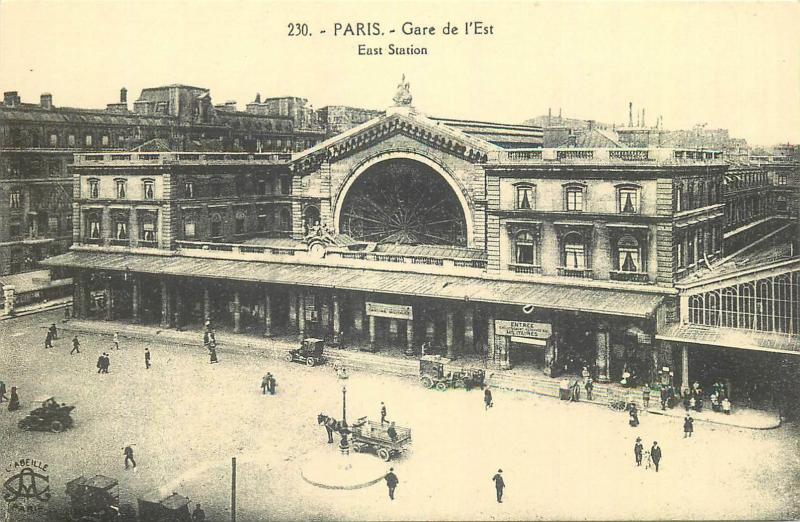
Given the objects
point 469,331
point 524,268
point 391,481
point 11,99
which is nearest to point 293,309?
point 469,331

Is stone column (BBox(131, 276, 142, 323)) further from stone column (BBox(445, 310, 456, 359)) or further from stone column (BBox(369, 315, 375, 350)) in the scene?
stone column (BBox(445, 310, 456, 359))

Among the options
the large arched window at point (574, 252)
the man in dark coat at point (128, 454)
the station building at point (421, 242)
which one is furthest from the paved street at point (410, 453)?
the large arched window at point (574, 252)

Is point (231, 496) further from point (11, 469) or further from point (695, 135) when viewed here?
point (695, 135)

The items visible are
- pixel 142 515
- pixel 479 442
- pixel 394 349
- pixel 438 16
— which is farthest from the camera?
pixel 394 349

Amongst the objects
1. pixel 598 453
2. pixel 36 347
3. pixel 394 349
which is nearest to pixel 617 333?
pixel 598 453

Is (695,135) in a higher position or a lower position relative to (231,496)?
higher

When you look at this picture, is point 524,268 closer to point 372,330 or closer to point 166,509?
point 372,330
